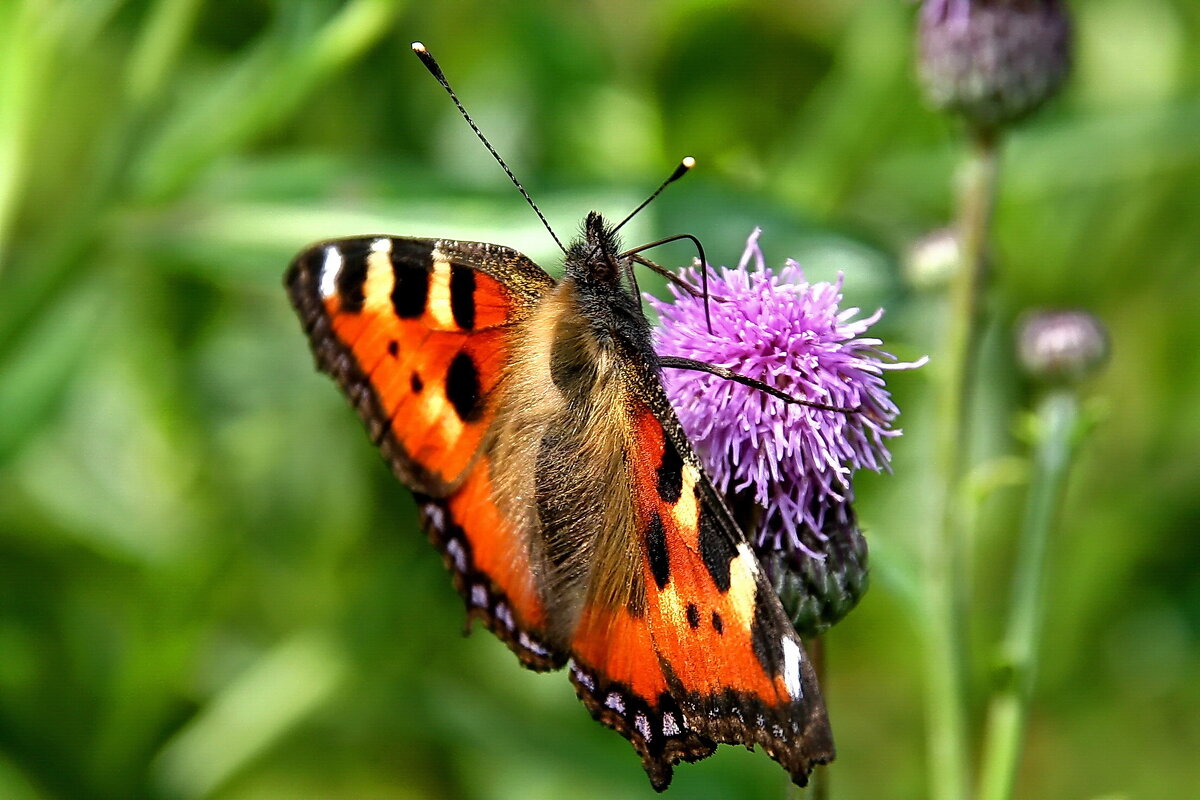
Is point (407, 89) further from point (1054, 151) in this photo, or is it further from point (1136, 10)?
point (1136, 10)

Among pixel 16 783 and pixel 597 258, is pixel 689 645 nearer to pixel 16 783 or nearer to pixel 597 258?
pixel 597 258

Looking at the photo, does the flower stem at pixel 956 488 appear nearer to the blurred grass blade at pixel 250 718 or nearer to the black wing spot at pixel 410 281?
the black wing spot at pixel 410 281

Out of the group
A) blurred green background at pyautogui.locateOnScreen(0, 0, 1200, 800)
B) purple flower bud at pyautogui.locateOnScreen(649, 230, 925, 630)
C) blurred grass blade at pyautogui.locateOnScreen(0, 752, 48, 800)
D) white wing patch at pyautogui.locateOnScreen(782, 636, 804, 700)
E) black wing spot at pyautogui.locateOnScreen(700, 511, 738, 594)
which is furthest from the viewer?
blurred grass blade at pyautogui.locateOnScreen(0, 752, 48, 800)

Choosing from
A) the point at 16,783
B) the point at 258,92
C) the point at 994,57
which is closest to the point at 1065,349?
the point at 994,57

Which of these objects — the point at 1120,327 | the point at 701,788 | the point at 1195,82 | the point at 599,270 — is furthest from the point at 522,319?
the point at 1195,82

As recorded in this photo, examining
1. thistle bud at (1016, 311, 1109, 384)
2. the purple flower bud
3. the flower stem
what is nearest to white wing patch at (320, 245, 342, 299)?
the purple flower bud

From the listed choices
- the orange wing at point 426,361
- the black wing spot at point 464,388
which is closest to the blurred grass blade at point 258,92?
the orange wing at point 426,361

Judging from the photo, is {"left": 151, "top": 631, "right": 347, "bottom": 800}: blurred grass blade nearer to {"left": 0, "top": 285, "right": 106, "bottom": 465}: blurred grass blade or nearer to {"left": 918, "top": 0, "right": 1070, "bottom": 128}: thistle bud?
{"left": 0, "top": 285, "right": 106, "bottom": 465}: blurred grass blade
